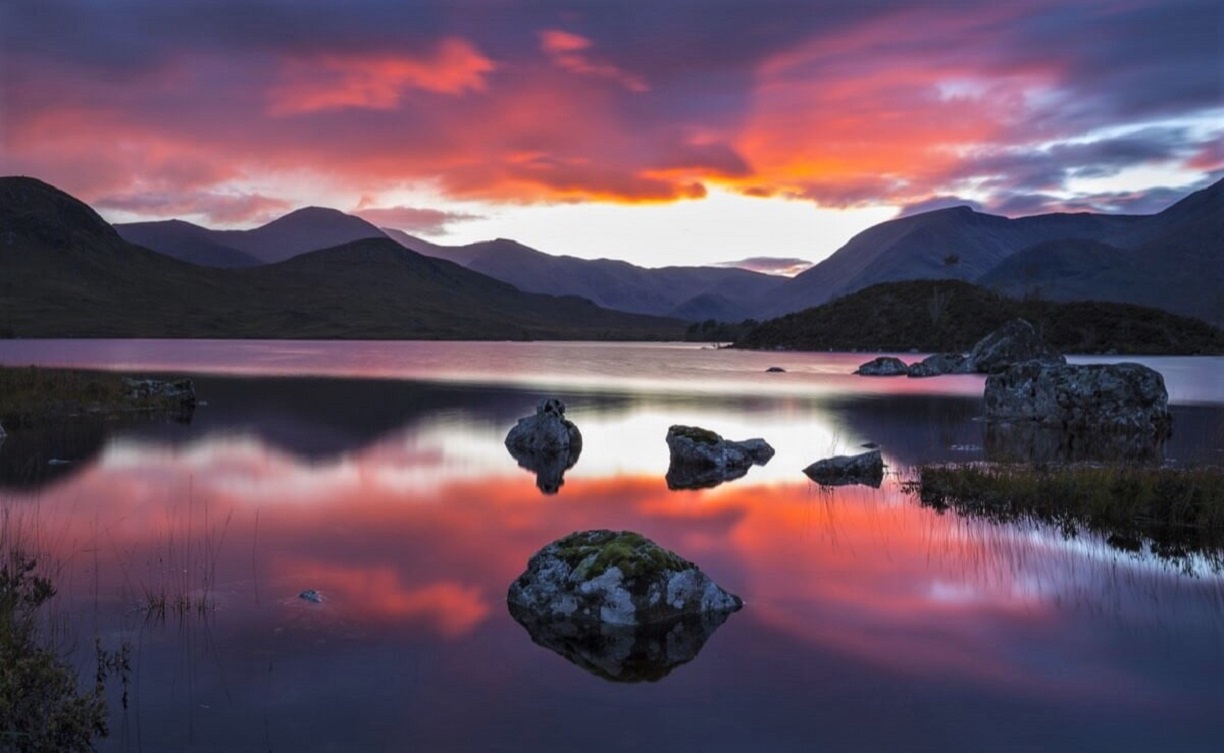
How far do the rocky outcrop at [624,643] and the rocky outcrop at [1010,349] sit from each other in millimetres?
71827

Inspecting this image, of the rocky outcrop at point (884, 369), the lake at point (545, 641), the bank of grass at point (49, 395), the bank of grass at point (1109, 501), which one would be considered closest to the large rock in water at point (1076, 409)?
the lake at point (545, 641)

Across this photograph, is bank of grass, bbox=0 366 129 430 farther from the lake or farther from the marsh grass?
the marsh grass

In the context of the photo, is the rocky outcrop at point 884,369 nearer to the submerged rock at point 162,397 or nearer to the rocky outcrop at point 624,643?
the submerged rock at point 162,397

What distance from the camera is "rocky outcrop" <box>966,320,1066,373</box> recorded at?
77000mm

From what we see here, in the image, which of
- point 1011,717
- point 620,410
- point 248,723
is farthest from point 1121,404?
point 248,723

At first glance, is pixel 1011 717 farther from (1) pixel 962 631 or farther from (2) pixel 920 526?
(2) pixel 920 526

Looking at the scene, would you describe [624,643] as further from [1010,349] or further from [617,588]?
[1010,349]

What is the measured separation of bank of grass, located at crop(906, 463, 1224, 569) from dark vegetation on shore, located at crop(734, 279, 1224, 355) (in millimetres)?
103848

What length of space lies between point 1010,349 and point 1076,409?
153 ft

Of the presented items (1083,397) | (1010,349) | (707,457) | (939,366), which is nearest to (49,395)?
(707,457)

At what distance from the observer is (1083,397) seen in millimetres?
36688

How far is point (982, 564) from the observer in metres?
14.4

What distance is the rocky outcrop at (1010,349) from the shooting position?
77.0m

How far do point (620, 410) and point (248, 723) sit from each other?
35.1 m
